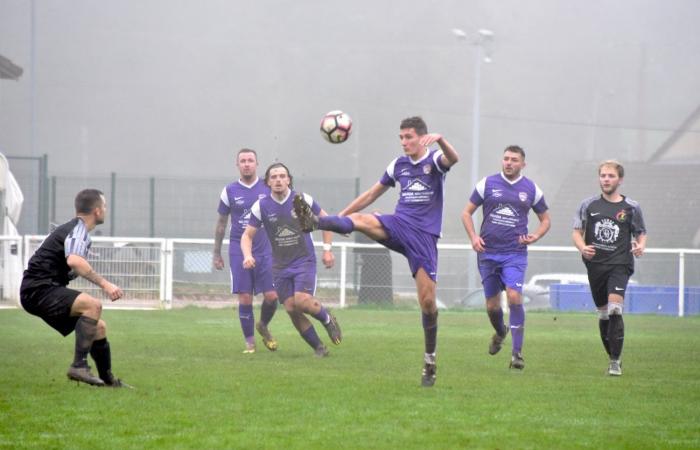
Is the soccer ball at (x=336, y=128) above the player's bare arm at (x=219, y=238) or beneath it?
above

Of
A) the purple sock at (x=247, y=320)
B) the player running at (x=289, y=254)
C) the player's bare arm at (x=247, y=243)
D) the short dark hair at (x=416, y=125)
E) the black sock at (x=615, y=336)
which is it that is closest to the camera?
the short dark hair at (x=416, y=125)

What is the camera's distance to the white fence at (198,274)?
2244 cm

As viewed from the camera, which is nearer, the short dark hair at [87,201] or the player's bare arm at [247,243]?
the short dark hair at [87,201]

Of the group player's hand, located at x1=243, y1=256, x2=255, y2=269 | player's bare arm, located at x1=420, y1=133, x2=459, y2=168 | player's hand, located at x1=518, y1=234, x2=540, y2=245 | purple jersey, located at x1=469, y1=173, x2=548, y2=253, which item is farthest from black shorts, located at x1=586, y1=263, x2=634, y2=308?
player's hand, located at x1=243, y1=256, x2=255, y2=269

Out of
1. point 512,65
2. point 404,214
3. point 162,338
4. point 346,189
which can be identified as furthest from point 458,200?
point 404,214

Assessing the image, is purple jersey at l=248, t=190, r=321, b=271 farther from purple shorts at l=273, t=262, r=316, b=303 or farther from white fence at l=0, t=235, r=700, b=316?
white fence at l=0, t=235, r=700, b=316

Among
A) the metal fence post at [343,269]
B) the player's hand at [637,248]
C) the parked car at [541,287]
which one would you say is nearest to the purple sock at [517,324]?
the player's hand at [637,248]

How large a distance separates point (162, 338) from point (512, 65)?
46975mm

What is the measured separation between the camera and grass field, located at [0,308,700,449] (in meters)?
6.88

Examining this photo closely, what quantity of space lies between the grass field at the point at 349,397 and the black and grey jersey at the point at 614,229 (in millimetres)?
1131

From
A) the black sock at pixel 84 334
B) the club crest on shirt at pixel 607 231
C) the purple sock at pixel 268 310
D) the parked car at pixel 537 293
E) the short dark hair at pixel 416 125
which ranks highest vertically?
the short dark hair at pixel 416 125

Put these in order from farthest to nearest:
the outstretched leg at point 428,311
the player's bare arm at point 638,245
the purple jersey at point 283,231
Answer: the purple jersey at point 283,231, the player's bare arm at point 638,245, the outstretched leg at point 428,311

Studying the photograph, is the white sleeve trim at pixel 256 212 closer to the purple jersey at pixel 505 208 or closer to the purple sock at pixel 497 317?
the purple jersey at pixel 505 208

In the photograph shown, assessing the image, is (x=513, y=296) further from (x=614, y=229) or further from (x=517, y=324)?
(x=614, y=229)
